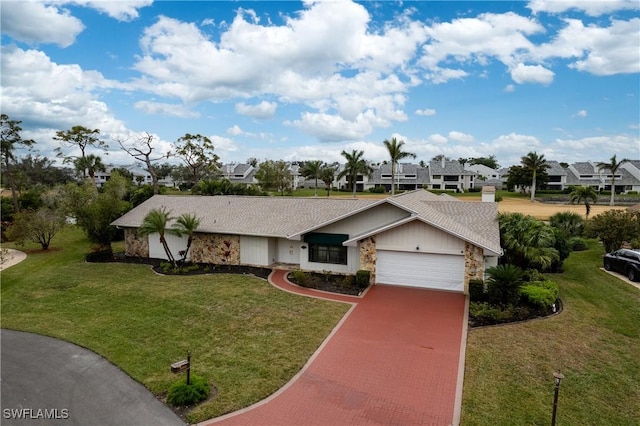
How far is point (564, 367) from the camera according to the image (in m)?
12.6

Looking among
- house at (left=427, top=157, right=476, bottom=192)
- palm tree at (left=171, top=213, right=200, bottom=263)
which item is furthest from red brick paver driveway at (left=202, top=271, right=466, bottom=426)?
house at (left=427, top=157, right=476, bottom=192)

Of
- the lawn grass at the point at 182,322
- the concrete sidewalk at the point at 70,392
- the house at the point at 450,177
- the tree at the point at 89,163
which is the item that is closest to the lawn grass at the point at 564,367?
the lawn grass at the point at 182,322

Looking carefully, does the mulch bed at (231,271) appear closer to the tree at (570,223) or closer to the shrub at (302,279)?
the shrub at (302,279)

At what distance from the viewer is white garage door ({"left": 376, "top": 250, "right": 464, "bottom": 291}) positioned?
796 inches

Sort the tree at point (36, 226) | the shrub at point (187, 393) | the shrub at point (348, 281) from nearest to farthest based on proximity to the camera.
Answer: the shrub at point (187, 393), the shrub at point (348, 281), the tree at point (36, 226)

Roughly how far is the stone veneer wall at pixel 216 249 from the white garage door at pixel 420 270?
9817 millimetres

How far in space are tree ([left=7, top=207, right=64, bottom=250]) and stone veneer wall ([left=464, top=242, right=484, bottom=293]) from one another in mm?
31593

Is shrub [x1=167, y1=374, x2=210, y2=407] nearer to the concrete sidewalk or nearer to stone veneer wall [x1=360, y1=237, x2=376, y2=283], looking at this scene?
the concrete sidewalk

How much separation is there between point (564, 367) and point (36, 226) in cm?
3580

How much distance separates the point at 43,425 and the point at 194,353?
4543mm

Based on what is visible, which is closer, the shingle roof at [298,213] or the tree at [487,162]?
the shingle roof at [298,213]

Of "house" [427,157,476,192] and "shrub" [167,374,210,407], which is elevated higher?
"house" [427,157,476,192]

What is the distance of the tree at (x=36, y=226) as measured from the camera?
3141 cm

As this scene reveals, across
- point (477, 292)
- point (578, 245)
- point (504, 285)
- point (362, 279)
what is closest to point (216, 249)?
point (362, 279)
